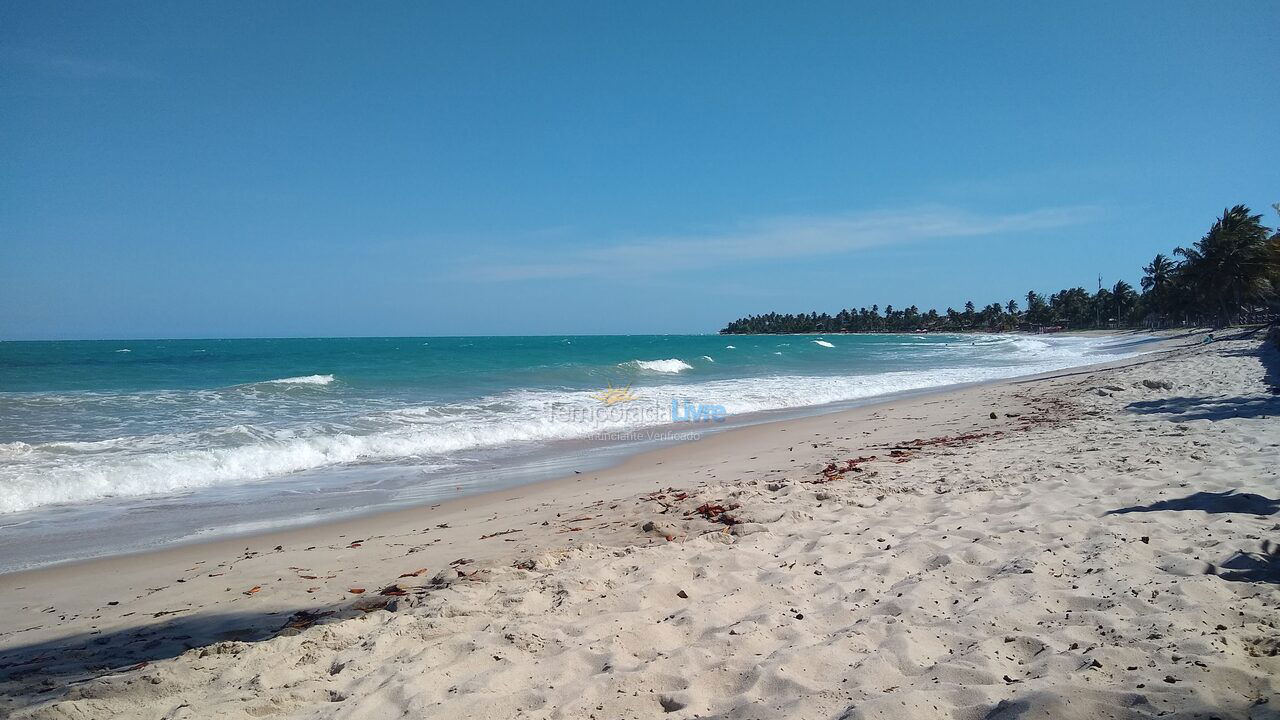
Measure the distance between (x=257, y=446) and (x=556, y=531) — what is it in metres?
7.60

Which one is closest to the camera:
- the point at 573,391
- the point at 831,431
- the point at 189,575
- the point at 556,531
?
the point at 189,575

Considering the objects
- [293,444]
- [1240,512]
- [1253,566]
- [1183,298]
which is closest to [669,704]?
[1253,566]

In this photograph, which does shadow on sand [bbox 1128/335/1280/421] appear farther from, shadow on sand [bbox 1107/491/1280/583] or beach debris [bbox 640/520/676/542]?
beach debris [bbox 640/520/676/542]

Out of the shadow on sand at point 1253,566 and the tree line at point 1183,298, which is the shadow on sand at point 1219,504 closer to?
the shadow on sand at point 1253,566

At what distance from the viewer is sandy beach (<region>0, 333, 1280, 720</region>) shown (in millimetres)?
2801

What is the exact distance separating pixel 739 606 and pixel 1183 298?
274 ft

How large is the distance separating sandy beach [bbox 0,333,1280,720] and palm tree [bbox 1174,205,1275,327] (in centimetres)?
5716

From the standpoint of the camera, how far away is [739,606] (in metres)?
3.77

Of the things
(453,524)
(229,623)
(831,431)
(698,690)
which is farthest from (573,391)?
(698,690)

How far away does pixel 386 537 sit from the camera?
646 centimetres

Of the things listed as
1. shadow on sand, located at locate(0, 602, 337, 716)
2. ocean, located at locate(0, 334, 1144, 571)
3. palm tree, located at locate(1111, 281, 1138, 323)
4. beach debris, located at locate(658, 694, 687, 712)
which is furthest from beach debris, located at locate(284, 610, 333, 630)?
palm tree, located at locate(1111, 281, 1138, 323)

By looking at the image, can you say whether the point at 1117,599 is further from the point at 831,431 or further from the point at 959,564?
the point at 831,431

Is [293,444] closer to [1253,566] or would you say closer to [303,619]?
[303,619]

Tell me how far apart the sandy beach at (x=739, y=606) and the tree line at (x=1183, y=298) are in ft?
56.3
